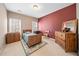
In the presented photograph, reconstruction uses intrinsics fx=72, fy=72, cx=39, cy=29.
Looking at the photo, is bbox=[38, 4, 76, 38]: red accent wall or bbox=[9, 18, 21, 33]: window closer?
bbox=[38, 4, 76, 38]: red accent wall

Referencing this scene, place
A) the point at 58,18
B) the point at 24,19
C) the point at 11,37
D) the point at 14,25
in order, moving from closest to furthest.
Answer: the point at 11,37 → the point at 58,18 → the point at 14,25 → the point at 24,19

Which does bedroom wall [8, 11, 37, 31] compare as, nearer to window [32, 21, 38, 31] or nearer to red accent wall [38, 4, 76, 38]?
window [32, 21, 38, 31]

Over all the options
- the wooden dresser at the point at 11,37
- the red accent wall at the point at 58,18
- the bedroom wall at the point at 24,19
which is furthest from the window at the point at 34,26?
the wooden dresser at the point at 11,37

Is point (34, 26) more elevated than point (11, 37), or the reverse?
point (34, 26)

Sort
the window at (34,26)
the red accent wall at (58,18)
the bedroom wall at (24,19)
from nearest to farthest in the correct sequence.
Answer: the red accent wall at (58,18) → the bedroom wall at (24,19) → the window at (34,26)

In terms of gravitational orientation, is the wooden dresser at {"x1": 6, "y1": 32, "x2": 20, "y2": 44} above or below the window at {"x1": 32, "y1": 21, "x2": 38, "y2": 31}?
below

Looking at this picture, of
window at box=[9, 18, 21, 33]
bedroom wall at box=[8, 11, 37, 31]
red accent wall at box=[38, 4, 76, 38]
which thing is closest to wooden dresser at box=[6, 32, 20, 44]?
window at box=[9, 18, 21, 33]

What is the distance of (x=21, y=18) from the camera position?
279 inches

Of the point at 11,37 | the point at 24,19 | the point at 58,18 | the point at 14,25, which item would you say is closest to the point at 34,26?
the point at 24,19

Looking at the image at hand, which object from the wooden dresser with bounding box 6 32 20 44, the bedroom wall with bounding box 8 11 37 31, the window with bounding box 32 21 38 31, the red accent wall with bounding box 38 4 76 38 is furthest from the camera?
the window with bounding box 32 21 38 31

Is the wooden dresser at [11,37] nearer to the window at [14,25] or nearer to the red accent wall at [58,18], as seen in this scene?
the window at [14,25]

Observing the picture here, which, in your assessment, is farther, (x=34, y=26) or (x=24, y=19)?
(x=34, y=26)

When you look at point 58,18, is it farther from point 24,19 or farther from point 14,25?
point 14,25

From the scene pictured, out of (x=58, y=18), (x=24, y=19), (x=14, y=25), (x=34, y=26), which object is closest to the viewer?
(x=58, y=18)
